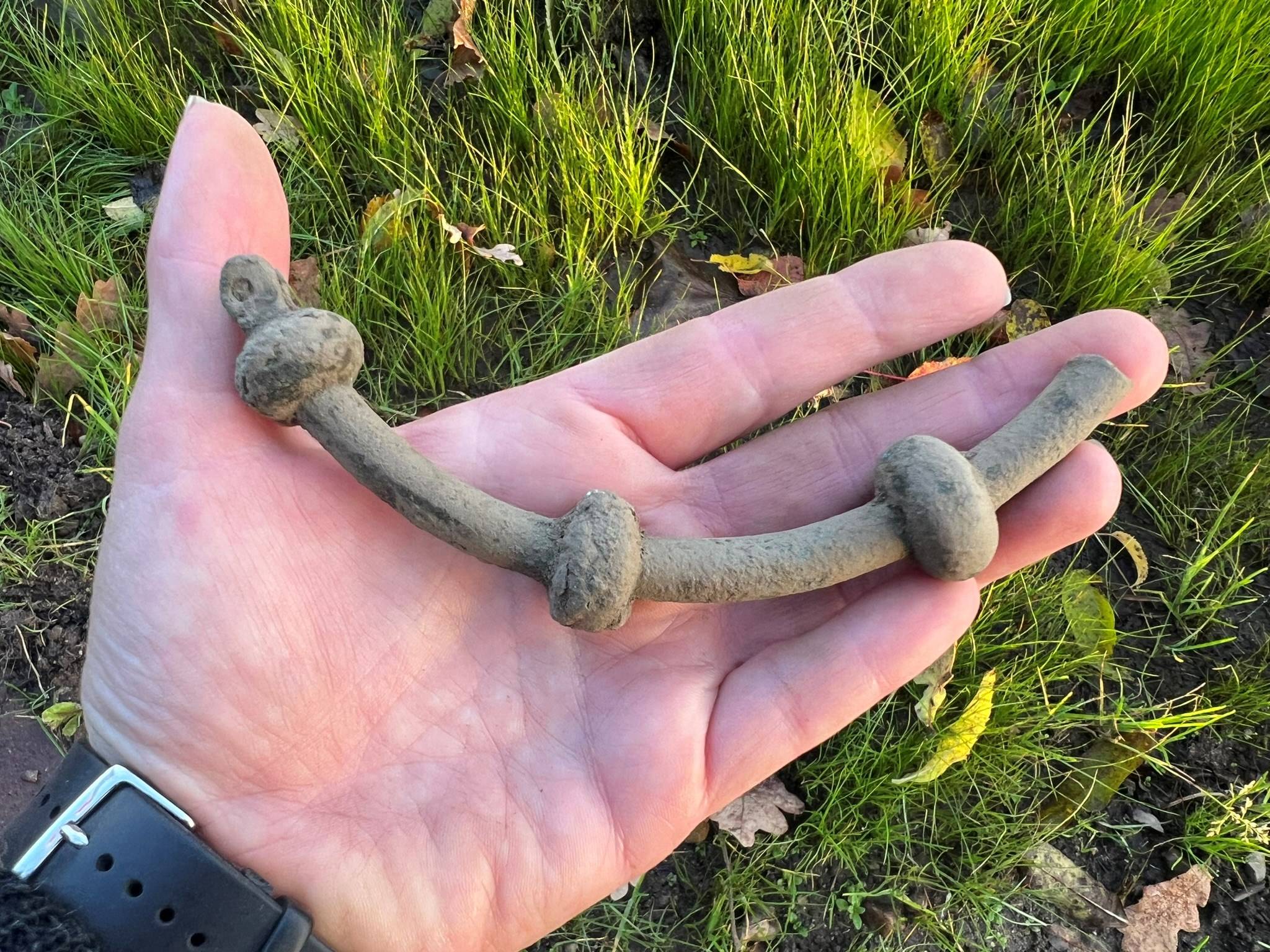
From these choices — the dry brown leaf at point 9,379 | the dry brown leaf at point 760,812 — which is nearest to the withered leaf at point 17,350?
the dry brown leaf at point 9,379

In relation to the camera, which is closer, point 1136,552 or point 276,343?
point 276,343

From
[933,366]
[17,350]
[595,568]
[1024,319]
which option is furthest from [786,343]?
[17,350]

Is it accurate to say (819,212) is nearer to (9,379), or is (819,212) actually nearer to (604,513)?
(604,513)

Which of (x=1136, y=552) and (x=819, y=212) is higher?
(x=819, y=212)

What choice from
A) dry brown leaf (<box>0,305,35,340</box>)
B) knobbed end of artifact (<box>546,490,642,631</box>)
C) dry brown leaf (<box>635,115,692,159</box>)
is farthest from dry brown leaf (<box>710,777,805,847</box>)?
dry brown leaf (<box>0,305,35,340</box>)

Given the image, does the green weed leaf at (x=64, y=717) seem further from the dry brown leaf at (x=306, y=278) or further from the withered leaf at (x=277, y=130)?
the withered leaf at (x=277, y=130)

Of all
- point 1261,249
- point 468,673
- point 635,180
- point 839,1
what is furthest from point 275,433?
point 1261,249
